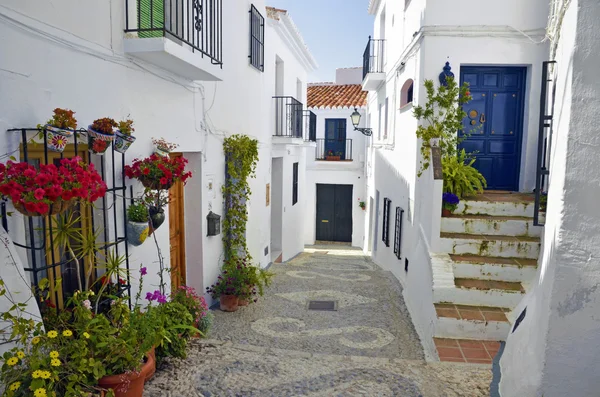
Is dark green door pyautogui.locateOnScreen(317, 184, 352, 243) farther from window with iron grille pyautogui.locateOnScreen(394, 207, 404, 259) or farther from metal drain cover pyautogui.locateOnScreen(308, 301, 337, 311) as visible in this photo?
metal drain cover pyautogui.locateOnScreen(308, 301, 337, 311)

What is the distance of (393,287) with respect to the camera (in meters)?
9.23

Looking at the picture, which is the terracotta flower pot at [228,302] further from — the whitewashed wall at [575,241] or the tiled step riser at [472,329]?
the whitewashed wall at [575,241]

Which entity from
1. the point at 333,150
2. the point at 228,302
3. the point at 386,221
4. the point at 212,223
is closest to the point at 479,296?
the point at 228,302

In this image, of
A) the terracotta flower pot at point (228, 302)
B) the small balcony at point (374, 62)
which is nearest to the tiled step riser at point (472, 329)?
the terracotta flower pot at point (228, 302)

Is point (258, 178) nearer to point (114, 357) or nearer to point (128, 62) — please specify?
point (128, 62)

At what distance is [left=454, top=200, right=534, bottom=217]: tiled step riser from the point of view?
7.44 meters

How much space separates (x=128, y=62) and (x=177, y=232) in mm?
2934

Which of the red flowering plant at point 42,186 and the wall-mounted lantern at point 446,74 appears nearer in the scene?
the red flowering plant at point 42,186

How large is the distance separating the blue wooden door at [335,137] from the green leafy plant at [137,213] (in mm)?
14968

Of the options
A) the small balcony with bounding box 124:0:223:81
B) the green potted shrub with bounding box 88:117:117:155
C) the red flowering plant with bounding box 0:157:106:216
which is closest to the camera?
the red flowering plant with bounding box 0:157:106:216

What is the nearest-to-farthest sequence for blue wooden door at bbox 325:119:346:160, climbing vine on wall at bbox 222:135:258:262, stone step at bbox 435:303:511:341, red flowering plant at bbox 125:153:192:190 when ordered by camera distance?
red flowering plant at bbox 125:153:192:190 < stone step at bbox 435:303:511:341 < climbing vine on wall at bbox 222:135:258:262 < blue wooden door at bbox 325:119:346:160

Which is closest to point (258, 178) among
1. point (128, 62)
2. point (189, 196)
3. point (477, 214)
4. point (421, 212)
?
point (189, 196)

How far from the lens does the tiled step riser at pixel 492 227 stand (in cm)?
714

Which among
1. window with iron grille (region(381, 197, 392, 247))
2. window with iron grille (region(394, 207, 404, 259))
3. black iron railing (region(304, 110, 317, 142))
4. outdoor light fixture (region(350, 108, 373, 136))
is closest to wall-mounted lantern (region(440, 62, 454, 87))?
window with iron grille (region(394, 207, 404, 259))
